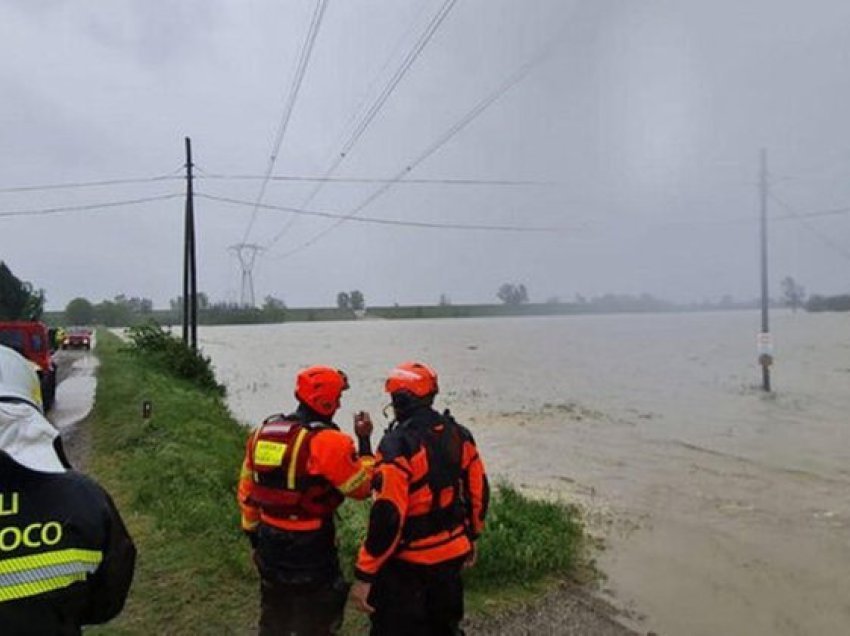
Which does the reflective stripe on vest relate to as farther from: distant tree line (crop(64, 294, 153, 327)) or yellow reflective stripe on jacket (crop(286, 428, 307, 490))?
distant tree line (crop(64, 294, 153, 327))

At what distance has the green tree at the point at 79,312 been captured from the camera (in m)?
136

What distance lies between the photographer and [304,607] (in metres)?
4.43

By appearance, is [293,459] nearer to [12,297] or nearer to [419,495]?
[419,495]

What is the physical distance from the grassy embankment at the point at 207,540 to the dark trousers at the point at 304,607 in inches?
62.6

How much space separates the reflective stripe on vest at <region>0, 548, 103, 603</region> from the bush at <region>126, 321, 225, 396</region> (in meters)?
27.3

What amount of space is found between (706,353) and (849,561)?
52.1m

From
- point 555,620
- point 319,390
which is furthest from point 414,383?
point 555,620

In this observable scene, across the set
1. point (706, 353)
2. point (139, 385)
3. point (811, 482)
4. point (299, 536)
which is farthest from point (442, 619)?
point (706, 353)

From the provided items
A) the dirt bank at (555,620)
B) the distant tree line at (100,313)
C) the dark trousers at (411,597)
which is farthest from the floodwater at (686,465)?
the distant tree line at (100,313)

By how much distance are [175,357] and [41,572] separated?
31213mm

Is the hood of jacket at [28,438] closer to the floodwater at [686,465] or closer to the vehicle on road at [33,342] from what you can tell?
the floodwater at [686,465]

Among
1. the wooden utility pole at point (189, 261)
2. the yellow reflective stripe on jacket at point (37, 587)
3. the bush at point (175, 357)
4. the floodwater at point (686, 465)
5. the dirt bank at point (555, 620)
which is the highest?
the wooden utility pole at point (189, 261)

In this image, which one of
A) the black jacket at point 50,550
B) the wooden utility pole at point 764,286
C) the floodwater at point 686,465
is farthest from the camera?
the wooden utility pole at point 764,286

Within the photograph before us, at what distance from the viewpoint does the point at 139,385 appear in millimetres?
23406
